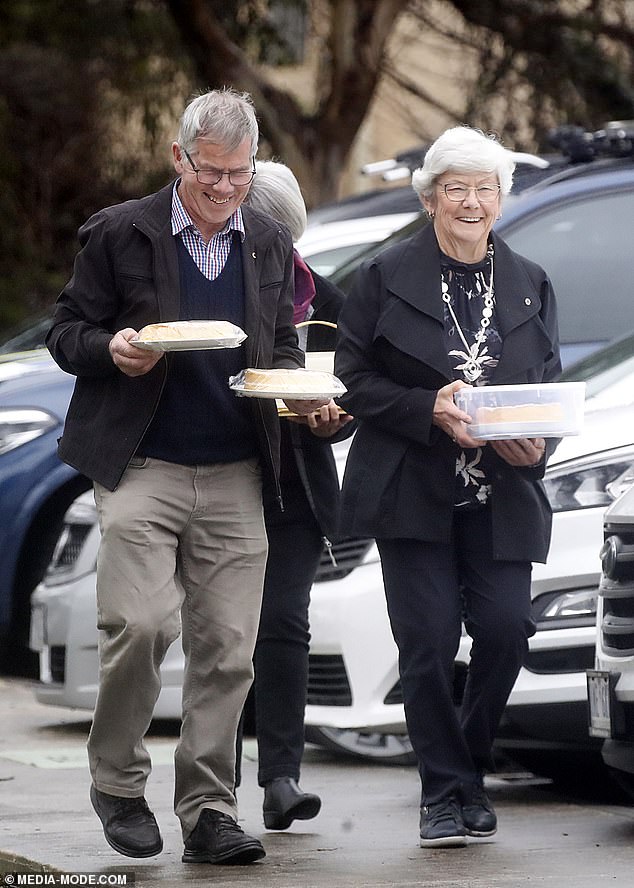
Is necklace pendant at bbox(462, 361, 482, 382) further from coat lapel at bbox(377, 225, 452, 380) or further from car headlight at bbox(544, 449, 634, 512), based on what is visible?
car headlight at bbox(544, 449, 634, 512)

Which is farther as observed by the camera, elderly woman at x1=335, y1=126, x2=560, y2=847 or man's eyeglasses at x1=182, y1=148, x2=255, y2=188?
elderly woman at x1=335, y1=126, x2=560, y2=847

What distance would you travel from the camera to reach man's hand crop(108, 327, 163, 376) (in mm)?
4215

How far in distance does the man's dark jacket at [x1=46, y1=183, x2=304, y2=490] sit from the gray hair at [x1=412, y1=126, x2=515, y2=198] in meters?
0.54

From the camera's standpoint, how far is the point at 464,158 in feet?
15.4

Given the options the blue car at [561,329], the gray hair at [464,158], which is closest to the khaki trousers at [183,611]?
the gray hair at [464,158]

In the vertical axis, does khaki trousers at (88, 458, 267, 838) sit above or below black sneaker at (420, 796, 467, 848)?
above

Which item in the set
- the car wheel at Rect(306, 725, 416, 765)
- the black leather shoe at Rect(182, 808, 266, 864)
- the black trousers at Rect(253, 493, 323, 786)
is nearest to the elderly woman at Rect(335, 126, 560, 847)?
the black trousers at Rect(253, 493, 323, 786)

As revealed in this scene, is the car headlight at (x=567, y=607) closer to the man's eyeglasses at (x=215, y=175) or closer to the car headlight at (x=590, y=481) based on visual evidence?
the car headlight at (x=590, y=481)

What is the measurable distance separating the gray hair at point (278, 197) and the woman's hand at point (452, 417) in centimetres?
81

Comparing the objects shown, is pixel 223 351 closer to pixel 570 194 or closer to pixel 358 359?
pixel 358 359

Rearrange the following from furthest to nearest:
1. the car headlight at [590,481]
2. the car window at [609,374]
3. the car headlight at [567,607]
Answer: the car window at [609,374], the car headlight at [590,481], the car headlight at [567,607]

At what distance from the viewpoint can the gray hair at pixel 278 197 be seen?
512 centimetres

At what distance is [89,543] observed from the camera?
695 centimetres

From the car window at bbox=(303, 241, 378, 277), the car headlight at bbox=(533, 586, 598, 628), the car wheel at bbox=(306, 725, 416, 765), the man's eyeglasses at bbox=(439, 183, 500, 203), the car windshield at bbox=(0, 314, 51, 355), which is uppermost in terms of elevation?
the man's eyeglasses at bbox=(439, 183, 500, 203)
